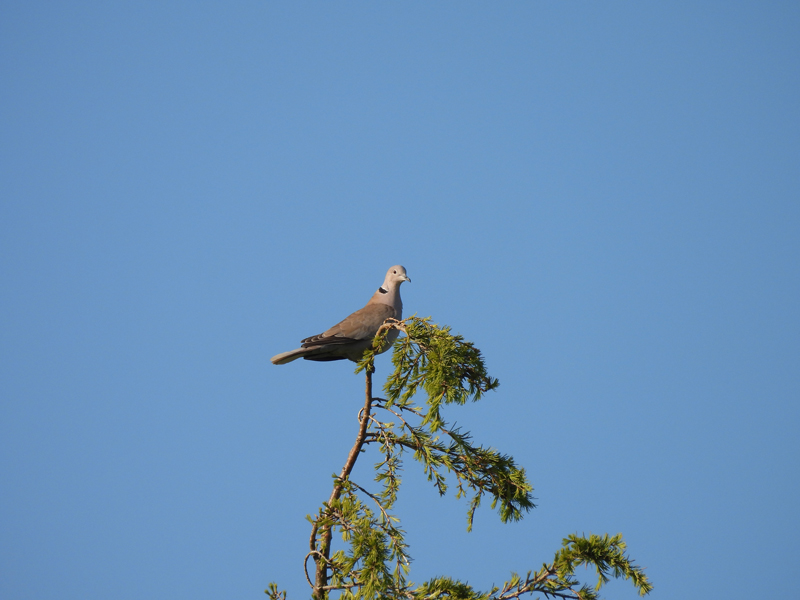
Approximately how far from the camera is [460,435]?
5605 millimetres

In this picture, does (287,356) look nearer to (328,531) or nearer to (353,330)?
(353,330)

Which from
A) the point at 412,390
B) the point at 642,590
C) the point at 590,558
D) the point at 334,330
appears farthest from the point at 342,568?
the point at 334,330

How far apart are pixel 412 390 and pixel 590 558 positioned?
1.74 meters

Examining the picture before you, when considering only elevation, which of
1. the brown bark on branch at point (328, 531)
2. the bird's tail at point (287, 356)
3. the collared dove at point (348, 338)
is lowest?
the brown bark on branch at point (328, 531)

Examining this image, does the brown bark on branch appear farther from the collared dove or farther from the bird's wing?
the bird's wing

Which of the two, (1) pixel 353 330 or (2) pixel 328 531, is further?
(1) pixel 353 330

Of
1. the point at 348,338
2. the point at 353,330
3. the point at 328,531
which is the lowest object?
the point at 328,531

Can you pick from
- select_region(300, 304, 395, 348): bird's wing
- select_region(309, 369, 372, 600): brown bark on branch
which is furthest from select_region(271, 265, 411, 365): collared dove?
select_region(309, 369, 372, 600): brown bark on branch

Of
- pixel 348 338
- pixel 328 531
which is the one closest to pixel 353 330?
pixel 348 338

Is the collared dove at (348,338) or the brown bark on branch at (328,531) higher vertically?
the collared dove at (348,338)

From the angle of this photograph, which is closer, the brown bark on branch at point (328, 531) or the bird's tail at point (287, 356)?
the brown bark on branch at point (328, 531)

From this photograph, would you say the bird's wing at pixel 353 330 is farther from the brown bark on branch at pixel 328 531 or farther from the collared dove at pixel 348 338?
the brown bark on branch at pixel 328 531

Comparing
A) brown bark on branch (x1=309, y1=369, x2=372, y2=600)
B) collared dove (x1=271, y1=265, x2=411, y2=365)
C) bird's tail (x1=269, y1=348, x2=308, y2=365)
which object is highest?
collared dove (x1=271, y1=265, x2=411, y2=365)

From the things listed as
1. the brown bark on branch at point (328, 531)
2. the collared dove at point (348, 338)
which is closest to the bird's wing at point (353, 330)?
the collared dove at point (348, 338)
